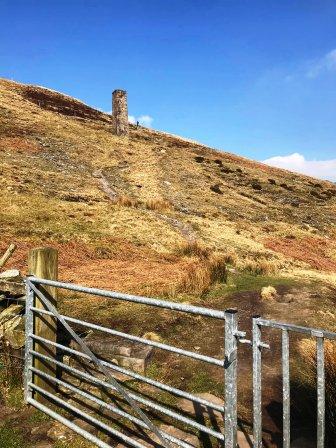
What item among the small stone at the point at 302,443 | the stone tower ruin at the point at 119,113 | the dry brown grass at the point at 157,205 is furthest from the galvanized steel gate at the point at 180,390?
the stone tower ruin at the point at 119,113

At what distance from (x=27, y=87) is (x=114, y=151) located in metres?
28.8

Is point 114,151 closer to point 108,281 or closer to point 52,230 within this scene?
point 52,230

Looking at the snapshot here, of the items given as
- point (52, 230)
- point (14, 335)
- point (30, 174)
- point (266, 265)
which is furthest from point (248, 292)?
point (30, 174)

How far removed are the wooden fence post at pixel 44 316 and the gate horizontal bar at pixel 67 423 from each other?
0.20 meters

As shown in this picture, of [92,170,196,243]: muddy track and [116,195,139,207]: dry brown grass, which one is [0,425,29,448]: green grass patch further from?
[116,195,139,207]: dry brown grass

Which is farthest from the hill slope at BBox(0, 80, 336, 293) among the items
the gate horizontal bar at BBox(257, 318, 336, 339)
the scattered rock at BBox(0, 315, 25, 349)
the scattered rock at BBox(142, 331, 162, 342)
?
the gate horizontal bar at BBox(257, 318, 336, 339)

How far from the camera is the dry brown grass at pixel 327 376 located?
4.80 m

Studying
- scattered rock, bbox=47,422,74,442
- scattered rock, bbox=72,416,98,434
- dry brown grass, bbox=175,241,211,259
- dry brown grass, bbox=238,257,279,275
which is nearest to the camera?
scattered rock, bbox=47,422,74,442

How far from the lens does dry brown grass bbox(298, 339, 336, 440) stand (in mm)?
4801

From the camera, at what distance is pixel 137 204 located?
26.8m

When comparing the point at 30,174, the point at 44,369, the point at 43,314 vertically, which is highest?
the point at 30,174

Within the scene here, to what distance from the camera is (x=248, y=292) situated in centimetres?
1263

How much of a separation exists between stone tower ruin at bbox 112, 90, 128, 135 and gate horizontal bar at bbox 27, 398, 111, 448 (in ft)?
145

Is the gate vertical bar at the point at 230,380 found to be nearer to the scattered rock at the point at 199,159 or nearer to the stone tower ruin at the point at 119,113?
the scattered rock at the point at 199,159
